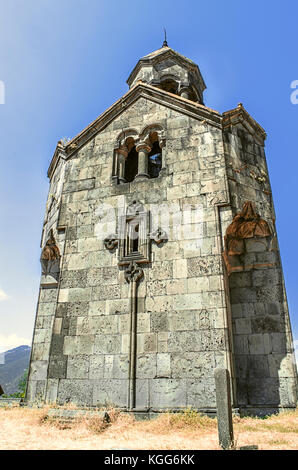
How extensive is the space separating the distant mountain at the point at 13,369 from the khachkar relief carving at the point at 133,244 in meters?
128

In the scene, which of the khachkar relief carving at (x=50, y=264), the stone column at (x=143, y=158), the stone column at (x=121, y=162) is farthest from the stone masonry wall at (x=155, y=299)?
the khachkar relief carving at (x=50, y=264)

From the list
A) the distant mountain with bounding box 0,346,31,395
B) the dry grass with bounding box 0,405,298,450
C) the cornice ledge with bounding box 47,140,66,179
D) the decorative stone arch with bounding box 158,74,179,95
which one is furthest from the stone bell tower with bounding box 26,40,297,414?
the distant mountain with bounding box 0,346,31,395

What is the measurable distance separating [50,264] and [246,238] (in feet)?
20.5

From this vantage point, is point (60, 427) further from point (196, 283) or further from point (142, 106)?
point (142, 106)

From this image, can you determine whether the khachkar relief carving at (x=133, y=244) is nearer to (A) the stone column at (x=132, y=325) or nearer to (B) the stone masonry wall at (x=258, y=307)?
(A) the stone column at (x=132, y=325)

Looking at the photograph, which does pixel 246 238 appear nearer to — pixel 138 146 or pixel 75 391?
pixel 138 146

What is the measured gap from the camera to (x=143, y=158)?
10.8 meters

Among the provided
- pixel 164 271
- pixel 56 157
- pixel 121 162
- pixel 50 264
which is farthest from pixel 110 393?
pixel 56 157

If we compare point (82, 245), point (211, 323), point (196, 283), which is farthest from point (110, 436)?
point (82, 245)

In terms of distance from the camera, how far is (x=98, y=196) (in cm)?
1041

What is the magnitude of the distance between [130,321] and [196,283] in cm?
183

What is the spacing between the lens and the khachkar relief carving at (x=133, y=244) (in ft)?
27.9

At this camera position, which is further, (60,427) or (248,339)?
(248,339)

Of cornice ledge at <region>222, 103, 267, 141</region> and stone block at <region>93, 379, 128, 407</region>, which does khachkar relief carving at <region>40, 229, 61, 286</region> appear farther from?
cornice ledge at <region>222, 103, 267, 141</region>
